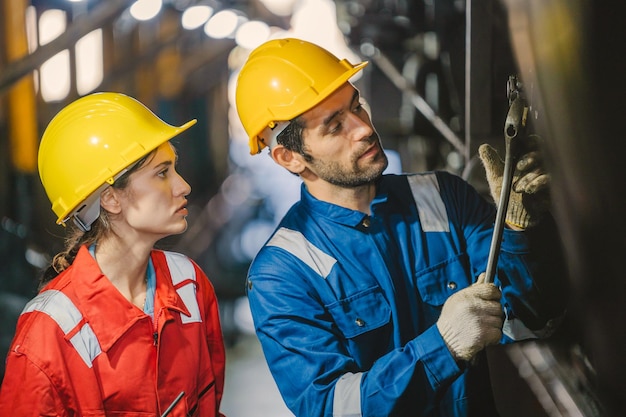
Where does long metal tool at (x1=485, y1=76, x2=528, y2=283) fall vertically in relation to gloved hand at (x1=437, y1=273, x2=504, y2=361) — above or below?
above

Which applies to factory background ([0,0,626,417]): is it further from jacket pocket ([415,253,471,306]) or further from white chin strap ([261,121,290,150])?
white chin strap ([261,121,290,150])

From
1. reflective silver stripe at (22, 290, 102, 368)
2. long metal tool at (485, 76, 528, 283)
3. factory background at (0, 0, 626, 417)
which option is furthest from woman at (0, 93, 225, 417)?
long metal tool at (485, 76, 528, 283)

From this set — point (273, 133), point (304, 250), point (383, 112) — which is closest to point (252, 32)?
point (383, 112)

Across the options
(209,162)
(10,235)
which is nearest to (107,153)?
(10,235)

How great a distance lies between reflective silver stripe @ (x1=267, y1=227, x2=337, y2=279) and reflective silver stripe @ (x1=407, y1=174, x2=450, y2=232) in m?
0.29

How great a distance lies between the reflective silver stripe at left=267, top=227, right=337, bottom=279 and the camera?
6.95 feet

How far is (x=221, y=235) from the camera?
8508 mm

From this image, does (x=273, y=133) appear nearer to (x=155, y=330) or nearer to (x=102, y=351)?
(x=155, y=330)

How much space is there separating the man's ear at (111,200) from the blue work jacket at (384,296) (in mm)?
408

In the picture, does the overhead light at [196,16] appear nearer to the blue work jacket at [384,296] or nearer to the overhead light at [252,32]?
the overhead light at [252,32]

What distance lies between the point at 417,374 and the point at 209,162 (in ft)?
21.4

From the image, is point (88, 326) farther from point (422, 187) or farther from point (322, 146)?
point (422, 187)

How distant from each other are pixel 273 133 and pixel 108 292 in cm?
61

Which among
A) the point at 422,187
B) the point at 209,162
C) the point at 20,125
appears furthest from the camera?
the point at 209,162
